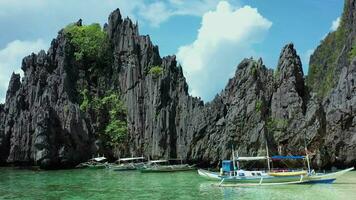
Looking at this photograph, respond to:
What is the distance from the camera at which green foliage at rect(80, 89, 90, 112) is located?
11800cm

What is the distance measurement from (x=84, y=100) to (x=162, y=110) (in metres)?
24.0

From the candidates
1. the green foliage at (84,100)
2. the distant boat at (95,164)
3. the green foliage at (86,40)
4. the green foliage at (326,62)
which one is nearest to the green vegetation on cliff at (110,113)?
the green foliage at (84,100)

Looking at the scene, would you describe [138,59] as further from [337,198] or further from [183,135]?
[337,198]

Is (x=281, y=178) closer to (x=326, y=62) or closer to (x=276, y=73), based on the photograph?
(x=276, y=73)

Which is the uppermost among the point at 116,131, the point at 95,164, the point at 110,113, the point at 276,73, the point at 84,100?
the point at 84,100

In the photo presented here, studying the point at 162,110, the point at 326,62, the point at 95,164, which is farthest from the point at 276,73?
the point at 326,62

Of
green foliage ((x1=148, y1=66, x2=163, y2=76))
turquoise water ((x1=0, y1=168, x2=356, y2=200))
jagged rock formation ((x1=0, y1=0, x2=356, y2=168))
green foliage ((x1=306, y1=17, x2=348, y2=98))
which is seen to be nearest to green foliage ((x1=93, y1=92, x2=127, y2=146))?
jagged rock formation ((x1=0, y1=0, x2=356, y2=168))

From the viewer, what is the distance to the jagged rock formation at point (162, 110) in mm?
83988

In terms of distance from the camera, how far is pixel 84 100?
396 feet

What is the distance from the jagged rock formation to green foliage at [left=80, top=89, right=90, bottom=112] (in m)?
1.31

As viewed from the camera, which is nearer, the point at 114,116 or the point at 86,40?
the point at 114,116

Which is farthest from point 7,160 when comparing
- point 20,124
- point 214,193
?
point 214,193

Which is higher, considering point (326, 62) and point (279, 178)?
point (326, 62)

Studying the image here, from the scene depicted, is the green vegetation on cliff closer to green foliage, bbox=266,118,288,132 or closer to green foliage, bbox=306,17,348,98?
green foliage, bbox=266,118,288,132
